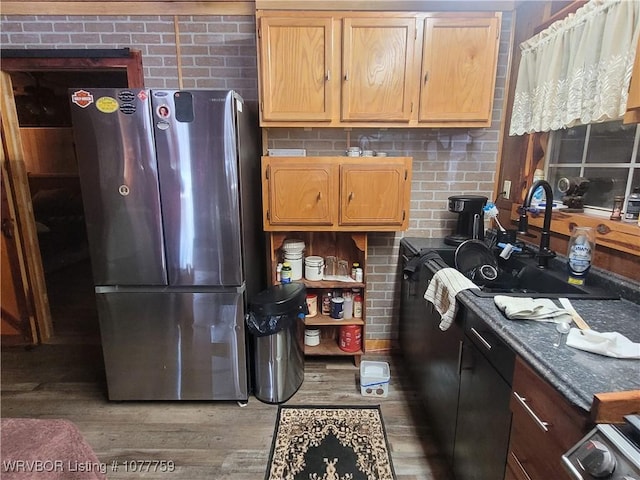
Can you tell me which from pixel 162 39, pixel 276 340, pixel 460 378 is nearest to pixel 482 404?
pixel 460 378

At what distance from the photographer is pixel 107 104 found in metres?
1.71

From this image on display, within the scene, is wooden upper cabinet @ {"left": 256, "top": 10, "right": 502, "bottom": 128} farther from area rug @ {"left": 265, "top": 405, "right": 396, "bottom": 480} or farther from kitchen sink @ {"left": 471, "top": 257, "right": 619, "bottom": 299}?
area rug @ {"left": 265, "top": 405, "right": 396, "bottom": 480}

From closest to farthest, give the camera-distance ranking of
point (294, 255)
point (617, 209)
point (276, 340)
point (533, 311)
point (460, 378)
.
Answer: point (533, 311) < point (460, 378) < point (617, 209) < point (276, 340) < point (294, 255)

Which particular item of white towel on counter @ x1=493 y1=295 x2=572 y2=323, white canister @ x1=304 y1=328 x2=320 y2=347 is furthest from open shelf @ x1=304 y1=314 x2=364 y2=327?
white towel on counter @ x1=493 y1=295 x2=572 y2=323

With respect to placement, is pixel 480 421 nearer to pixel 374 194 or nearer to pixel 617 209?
pixel 617 209

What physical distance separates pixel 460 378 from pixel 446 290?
A: 36 cm

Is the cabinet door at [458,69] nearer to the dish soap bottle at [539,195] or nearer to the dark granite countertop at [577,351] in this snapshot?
the dish soap bottle at [539,195]

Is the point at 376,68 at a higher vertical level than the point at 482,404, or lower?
higher

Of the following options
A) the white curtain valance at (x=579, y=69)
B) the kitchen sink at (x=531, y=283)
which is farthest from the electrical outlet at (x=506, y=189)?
the kitchen sink at (x=531, y=283)

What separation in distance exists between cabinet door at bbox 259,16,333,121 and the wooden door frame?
99 centimetres

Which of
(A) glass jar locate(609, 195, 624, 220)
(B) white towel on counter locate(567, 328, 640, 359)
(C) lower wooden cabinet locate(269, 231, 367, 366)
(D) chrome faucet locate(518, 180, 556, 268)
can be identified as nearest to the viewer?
(B) white towel on counter locate(567, 328, 640, 359)

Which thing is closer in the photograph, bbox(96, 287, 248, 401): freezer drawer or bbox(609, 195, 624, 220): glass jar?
bbox(609, 195, 624, 220): glass jar

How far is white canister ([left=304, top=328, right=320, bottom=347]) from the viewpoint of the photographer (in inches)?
97.7

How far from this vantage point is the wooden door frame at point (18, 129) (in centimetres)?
222
